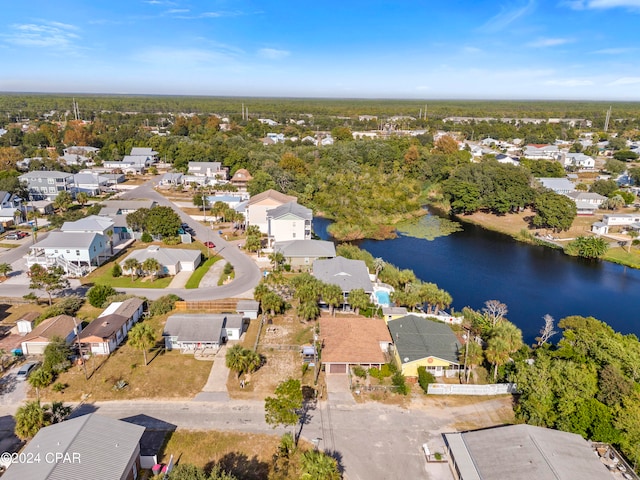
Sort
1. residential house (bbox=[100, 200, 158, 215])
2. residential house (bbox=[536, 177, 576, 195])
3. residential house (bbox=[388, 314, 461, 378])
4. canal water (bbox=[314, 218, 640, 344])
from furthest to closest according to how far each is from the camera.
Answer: residential house (bbox=[536, 177, 576, 195]), residential house (bbox=[100, 200, 158, 215]), canal water (bbox=[314, 218, 640, 344]), residential house (bbox=[388, 314, 461, 378])

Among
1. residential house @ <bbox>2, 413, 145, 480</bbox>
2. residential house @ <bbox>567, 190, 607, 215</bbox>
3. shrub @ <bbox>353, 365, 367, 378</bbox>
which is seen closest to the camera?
residential house @ <bbox>2, 413, 145, 480</bbox>

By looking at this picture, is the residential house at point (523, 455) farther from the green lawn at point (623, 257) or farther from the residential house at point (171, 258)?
the green lawn at point (623, 257)

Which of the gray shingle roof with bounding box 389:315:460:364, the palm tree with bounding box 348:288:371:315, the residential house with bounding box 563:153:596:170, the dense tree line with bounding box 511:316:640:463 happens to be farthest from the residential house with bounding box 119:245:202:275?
the residential house with bounding box 563:153:596:170

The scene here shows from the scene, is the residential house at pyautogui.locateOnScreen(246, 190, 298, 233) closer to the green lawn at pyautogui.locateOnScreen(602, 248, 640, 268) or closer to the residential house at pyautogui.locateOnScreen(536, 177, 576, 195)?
the green lawn at pyautogui.locateOnScreen(602, 248, 640, 268)

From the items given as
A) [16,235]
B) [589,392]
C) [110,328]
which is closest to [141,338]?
[110,328]

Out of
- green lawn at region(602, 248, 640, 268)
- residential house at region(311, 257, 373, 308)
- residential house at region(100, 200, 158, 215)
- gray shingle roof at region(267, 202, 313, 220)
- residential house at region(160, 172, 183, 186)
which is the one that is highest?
gray shingle roof at region(267, 202, 313, 220)

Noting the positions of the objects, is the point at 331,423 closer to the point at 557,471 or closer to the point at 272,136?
the point at 557,471

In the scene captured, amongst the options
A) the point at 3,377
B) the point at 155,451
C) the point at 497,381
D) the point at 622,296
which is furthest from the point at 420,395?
the point at 622,296
